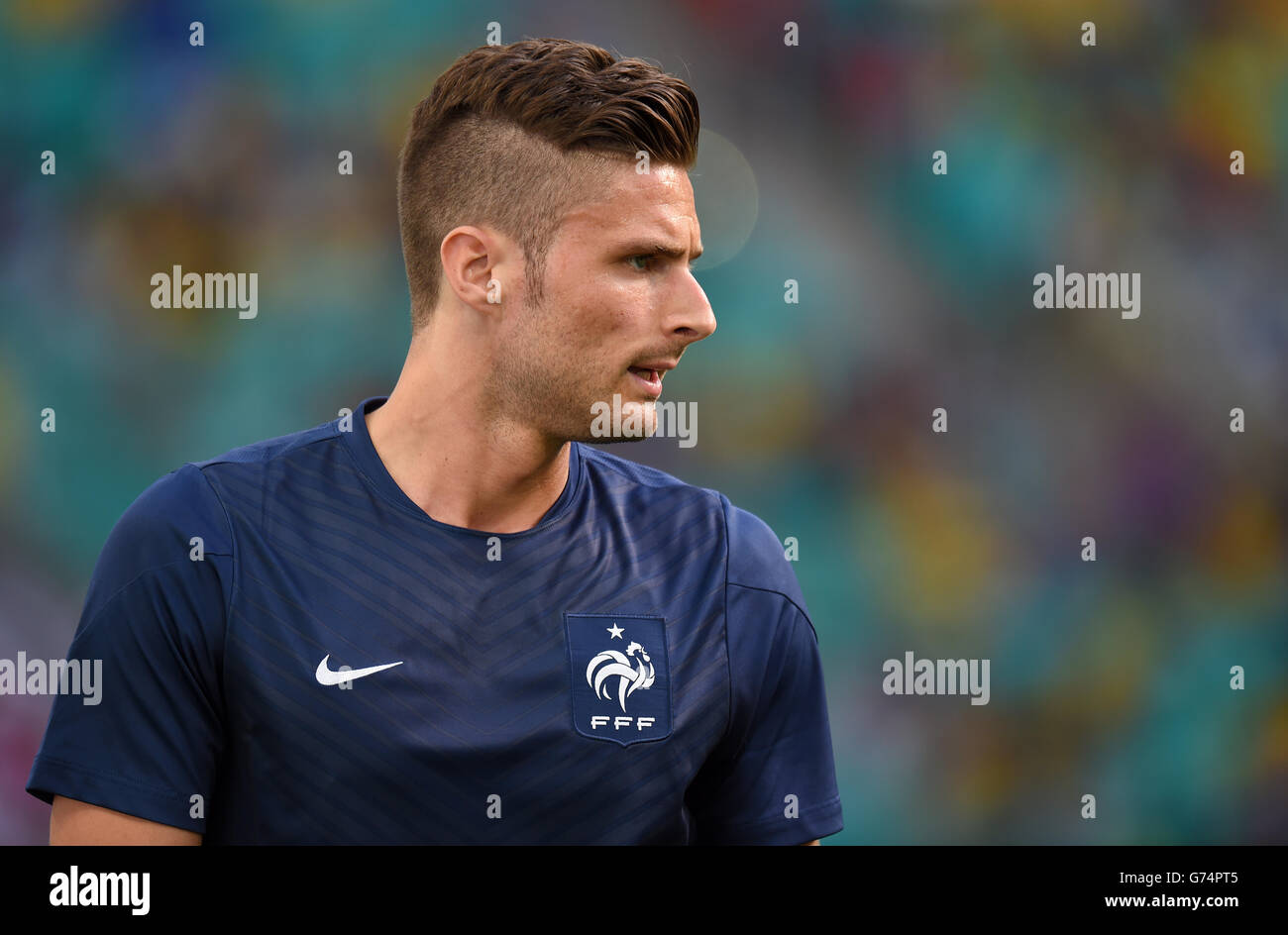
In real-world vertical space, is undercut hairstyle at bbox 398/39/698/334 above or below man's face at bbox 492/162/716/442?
above

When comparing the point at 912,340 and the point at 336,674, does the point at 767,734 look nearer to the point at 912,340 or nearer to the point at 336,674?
the point at 336,674

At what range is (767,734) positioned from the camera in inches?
93.4

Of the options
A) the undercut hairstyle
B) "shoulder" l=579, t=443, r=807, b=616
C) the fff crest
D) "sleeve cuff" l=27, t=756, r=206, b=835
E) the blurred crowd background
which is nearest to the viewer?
"sleeve cuff" l=27, t=756, r=206, b=835

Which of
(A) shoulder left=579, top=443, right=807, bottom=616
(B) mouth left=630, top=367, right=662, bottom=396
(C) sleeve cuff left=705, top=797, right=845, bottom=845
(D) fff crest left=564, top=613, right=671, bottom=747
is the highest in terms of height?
(B) mouth left=630, top=367, right=662, bottom=396

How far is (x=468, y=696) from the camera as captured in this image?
7.01ft

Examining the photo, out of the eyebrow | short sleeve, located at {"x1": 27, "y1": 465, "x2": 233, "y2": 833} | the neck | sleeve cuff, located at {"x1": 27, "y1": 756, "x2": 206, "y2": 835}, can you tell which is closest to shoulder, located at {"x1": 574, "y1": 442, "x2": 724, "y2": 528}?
the neck

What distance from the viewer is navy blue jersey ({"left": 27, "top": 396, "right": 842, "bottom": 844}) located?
2066mm

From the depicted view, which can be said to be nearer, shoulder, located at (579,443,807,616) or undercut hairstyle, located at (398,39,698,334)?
undercut hairstyle, located at (398,39,698,334)

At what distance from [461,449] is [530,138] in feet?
1.75

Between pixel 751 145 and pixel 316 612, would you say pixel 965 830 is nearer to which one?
pixel 751 145

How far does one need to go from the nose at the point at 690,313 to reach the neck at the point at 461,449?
0.28 m

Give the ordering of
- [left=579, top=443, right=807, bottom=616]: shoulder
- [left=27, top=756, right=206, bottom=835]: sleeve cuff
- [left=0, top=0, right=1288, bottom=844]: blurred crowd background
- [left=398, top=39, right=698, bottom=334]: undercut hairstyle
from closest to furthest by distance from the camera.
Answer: [left=27, top=756, right=206, bottom=835]: sleeve cuff
[left=398, top=39, right=698, bottom=334]: undercut hairstyle
[left=579, top=443, right=807, bottom=616]: shoulder
[left=0, top=0, right=1288, bottom=844]: blurred crowd background

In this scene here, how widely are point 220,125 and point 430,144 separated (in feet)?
10.4

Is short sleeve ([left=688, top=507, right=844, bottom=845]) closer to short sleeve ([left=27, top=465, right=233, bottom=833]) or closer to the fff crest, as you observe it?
the fff crest
